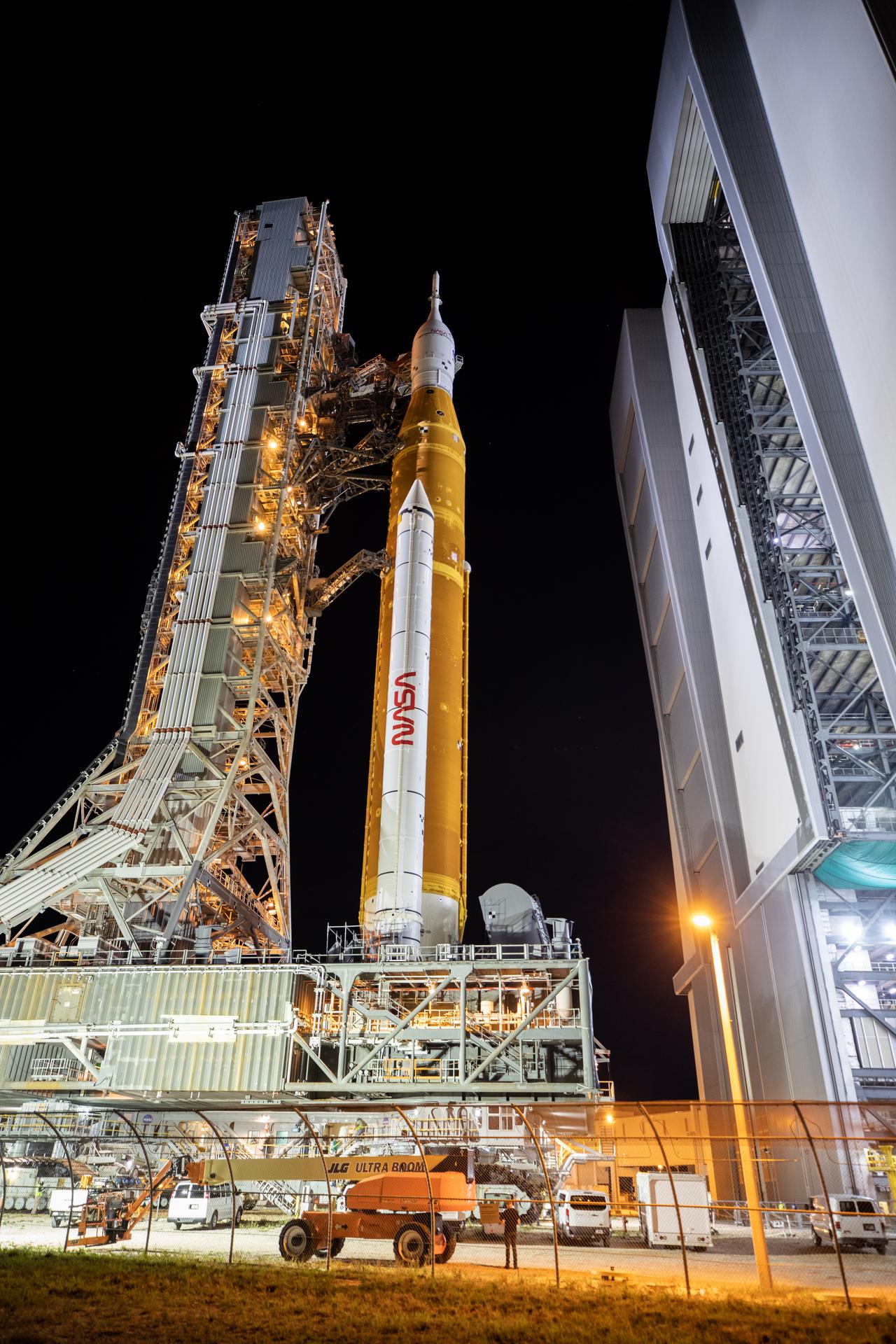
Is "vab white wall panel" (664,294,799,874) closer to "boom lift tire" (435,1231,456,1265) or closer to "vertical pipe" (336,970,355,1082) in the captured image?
"vertical pipe" (336,970,355,1082)

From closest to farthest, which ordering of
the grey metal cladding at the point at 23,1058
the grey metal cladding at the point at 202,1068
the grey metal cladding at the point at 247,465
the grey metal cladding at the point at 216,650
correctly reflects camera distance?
the grey metal cladding at the point at 202,1068, the grey metal cladding at the point at 23,1058, the grey metal cladding at the point at 216,650, the grey metal cladding at the point at 247,465

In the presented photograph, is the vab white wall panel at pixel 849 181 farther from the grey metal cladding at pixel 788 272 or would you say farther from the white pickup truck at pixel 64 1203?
the white pickup truck at pixel 64 1203

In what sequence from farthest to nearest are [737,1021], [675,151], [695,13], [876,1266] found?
1. [675,151]
2. [737,1021]
3. [695,13]
4. [876,1266]

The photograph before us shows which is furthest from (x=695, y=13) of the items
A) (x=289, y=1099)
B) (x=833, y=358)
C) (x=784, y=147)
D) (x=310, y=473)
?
(x=289, y=1099)

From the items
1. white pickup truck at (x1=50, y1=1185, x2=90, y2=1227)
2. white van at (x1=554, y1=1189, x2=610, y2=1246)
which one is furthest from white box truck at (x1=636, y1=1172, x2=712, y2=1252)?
white pickup truck at (x1=50, y1=1185, x2=90, y2=1227)

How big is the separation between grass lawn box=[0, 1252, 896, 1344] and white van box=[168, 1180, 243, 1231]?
29.2 ft

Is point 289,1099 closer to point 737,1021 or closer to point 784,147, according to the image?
point 737,1021

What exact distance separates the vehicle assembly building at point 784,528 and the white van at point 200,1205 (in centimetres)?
2223

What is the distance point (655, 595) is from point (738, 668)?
16.9 metres

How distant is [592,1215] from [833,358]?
29.1 metres

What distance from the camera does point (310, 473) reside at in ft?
153

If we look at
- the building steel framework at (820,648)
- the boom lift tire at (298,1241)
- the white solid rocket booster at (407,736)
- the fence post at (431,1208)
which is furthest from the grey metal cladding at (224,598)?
the fence post at (431,1208)

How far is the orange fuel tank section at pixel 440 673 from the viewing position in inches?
1246

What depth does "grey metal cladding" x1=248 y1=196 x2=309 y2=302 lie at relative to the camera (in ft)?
160
